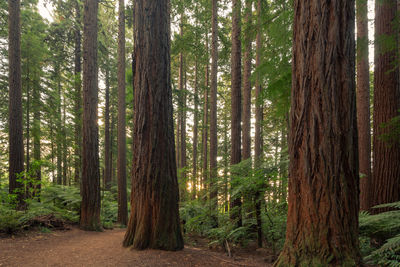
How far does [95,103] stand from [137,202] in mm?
4935

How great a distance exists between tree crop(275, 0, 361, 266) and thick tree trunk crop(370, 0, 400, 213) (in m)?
3.85

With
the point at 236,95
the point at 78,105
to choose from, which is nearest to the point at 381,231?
the point at 236,95

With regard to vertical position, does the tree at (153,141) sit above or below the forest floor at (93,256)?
above

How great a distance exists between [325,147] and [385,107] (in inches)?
188

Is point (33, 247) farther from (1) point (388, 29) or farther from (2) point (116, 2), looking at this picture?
→ (2) point (116, 2)

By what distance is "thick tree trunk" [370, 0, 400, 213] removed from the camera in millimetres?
5367

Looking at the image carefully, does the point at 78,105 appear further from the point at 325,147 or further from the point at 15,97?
the point at 325,147

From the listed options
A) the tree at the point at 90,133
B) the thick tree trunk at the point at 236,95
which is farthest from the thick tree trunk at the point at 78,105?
the thick tree trunk at the point at 236,95

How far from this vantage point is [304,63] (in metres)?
2.72

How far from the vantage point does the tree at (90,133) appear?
744 centimetres

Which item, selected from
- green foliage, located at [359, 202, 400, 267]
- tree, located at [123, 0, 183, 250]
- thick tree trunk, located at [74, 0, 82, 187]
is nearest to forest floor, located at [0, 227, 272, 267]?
tree, located at [123, 0, 183, 250]

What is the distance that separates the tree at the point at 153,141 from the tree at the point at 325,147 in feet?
7.57

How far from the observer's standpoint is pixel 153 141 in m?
4.31

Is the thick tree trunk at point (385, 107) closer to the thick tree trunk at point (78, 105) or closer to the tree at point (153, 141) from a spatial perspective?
the tree at point (153, 141)
